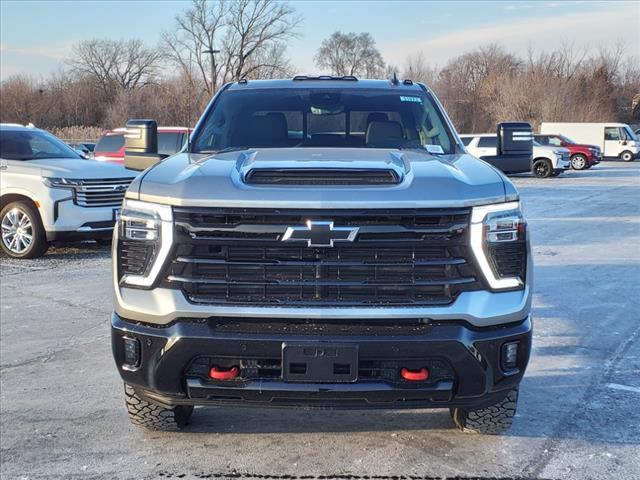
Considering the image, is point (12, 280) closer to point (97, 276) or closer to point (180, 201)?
point (97, 276)

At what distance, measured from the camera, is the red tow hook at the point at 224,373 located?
10.9 ft

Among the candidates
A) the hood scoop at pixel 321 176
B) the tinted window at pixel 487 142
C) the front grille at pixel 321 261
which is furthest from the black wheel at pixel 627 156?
the front grille at pixel 321 261

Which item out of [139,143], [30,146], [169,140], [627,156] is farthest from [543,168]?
[139,143]

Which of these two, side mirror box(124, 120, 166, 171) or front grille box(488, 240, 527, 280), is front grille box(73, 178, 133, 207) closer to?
side mirror box(124, 120, 166, 171)

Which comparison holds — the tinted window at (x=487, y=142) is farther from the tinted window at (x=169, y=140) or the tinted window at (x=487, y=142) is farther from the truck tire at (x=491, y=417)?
the truck tire at (x=491, y=417)

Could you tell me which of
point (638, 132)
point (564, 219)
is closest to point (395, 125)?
point (564, 219)

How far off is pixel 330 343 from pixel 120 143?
14584 mm

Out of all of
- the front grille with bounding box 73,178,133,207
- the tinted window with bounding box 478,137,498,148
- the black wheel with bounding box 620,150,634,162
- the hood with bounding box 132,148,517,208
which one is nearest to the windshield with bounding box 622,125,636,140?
the black wheel with bounding box 620,150,634,162

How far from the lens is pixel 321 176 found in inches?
137

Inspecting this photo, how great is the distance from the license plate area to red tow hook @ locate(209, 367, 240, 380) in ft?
0.79

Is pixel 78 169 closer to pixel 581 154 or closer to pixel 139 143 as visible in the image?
pixel 139 143

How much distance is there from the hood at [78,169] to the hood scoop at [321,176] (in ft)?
24.1

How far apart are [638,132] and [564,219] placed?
96.9 feet

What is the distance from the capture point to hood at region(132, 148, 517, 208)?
325cm
